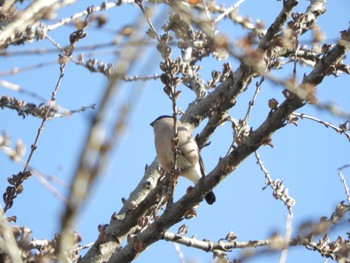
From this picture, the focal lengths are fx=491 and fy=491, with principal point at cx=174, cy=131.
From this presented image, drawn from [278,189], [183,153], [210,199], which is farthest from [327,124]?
[210,199]

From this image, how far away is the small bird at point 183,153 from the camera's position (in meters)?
3.87

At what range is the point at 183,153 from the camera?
4.18 metres

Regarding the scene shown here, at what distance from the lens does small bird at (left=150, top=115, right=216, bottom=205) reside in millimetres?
3871

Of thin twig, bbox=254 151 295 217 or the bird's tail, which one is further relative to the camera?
the bird's tail

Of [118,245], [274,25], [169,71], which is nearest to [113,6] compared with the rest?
[169,71]

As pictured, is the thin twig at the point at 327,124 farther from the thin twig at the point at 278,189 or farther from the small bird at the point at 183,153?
the small bird at the point at 183,153

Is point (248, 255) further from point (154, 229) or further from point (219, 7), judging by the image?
point (219, 7)

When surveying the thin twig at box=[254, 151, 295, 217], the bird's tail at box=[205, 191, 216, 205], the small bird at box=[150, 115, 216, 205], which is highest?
the small bird at box=[150, 115, 216, 205]

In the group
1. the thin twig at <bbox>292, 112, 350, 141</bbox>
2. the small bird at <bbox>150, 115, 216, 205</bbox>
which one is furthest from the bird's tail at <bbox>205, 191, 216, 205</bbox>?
the thin twig at <bbox>292, 112, 350, 141</bbox>

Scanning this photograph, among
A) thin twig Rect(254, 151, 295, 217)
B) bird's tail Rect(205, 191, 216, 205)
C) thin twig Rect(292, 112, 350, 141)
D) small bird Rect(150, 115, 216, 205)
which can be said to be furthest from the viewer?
bird's tail Rect(205, 191, 216, 205)

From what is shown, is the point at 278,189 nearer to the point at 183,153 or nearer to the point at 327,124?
the point at 327,124

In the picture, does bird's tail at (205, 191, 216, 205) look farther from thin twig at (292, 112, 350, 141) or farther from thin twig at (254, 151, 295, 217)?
thin twig at (292, 112, 350, 141)

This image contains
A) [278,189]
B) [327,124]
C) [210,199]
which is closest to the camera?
[327,124]

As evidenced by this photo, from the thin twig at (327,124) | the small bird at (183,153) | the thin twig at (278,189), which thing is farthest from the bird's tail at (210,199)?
the thin twig at (327,124)
